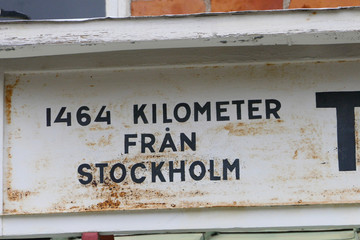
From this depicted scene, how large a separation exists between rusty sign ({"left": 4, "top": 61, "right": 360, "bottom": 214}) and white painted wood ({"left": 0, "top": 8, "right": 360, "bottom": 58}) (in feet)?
0.73

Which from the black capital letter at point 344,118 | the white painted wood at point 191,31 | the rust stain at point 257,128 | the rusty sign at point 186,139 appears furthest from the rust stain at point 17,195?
the black capital letter at point 344,118

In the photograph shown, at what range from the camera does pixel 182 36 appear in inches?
124

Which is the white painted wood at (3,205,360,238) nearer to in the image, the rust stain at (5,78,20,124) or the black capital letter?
the black capital letter

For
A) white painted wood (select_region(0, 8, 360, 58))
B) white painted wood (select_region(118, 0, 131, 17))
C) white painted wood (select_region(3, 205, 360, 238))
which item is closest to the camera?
white painted wood (select_region(0, 8, 360, 58))

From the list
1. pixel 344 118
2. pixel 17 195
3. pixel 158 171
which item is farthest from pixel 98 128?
pixel 344 118

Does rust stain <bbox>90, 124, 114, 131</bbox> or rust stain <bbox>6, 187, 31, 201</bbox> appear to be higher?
rust stain <bbox>90, 124, 114, 131</bbox>

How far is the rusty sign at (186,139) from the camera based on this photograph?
3.34 m

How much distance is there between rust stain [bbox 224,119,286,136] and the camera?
11.1ft

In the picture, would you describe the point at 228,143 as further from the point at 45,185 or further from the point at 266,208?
the point at 45,185

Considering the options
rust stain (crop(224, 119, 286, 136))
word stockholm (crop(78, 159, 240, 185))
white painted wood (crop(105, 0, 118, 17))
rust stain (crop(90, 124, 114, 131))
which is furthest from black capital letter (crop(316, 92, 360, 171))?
white painted wood (crop(105, 0, 118, 17))

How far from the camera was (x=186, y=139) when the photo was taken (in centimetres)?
340

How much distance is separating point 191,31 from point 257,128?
1.65ft

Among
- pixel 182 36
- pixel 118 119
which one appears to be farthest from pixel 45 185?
pixel 182 36

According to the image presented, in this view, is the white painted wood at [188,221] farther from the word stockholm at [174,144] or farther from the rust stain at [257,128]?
the rust stain at [257,128]
